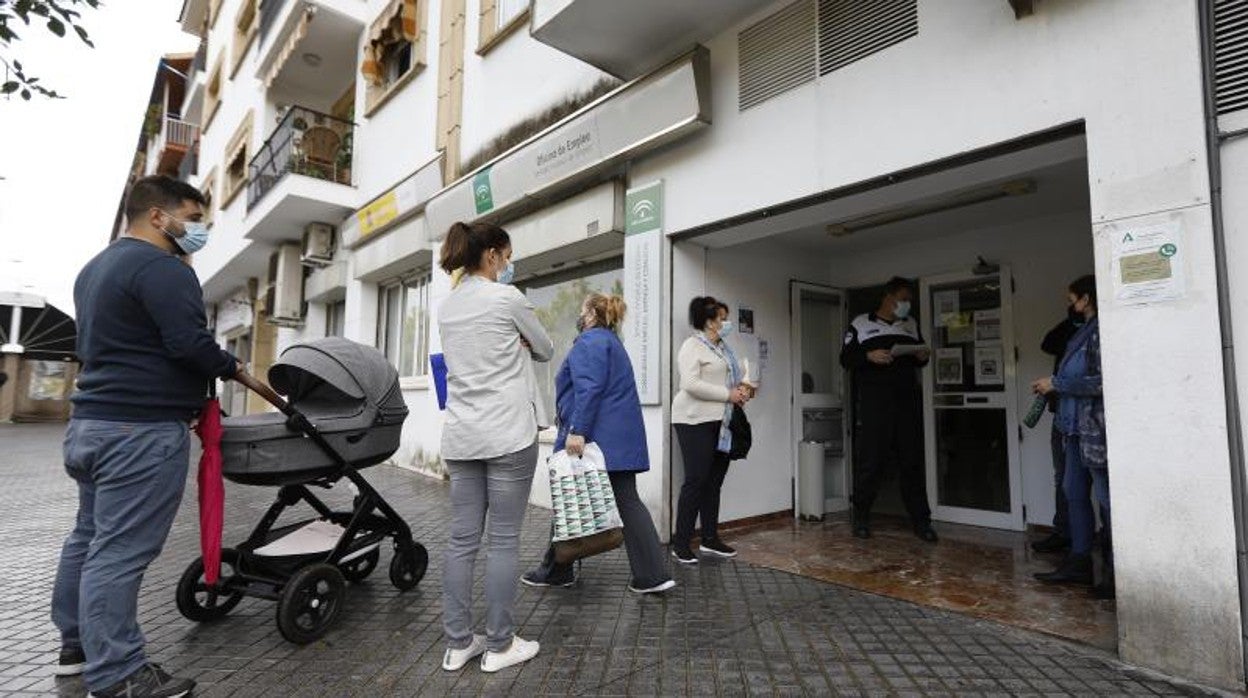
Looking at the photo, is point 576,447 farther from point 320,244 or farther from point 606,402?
point 320,244

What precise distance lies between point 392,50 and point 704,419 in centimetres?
923

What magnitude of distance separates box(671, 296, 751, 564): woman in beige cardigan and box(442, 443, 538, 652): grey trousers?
192cm

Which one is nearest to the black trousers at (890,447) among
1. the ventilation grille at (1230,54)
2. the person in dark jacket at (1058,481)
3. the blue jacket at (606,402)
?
the person in dark jacket at (1058,481)

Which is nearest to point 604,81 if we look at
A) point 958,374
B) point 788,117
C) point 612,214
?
point 612,214

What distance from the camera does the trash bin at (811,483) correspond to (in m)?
6.07

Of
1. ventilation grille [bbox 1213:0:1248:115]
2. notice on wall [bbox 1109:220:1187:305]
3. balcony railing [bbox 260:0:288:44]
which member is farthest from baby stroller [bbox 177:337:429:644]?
balcony railing [bbox 260:0:288:44]

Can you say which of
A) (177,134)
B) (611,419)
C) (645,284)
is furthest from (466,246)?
(177,134)

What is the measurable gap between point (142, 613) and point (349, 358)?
1744 millimetres

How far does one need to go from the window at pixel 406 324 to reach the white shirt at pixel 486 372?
6.60 meters

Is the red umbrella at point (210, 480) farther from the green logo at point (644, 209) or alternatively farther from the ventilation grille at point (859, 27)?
the ventilation grille at point (859, 27)

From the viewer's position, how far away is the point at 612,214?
589 centimetres

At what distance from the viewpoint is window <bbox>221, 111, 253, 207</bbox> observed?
14883mm

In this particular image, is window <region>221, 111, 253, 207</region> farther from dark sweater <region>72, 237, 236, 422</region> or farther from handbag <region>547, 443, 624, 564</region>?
handbag <region>547, 443, 624, 564</region>

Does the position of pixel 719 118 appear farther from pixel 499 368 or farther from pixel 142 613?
pixel 142 613
